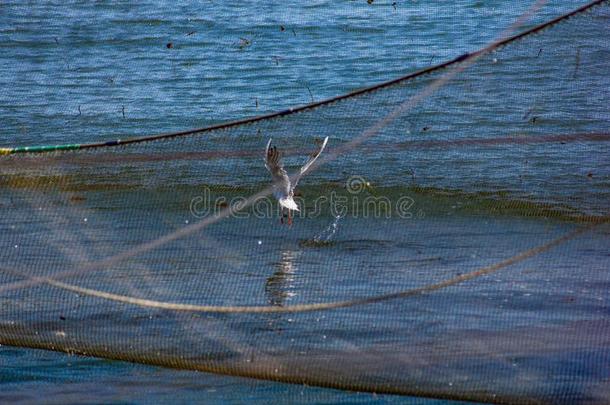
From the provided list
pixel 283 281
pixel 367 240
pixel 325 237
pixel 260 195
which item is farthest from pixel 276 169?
pixel 283 281

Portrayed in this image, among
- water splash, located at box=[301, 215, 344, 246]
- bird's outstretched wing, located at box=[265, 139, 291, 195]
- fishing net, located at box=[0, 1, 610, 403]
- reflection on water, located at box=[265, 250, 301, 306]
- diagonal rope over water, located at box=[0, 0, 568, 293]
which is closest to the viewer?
fishing net, located at box=[0, 1, 610, 403]

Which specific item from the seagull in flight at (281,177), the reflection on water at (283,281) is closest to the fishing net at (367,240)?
the reflection on water at (283,281)

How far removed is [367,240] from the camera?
27.0ft

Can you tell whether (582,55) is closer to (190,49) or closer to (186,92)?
(186,92)

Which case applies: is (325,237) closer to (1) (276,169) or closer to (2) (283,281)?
(1) (276,169)

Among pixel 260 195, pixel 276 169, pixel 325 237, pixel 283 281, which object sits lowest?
pixel 325 237

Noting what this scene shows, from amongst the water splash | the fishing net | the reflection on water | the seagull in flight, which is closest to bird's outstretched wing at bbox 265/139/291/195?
the seagull in flight

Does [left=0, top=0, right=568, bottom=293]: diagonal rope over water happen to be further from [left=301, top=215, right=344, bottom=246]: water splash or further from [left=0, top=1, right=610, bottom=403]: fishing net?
[left=301, top=215, right=344, bottom=246]: water splash

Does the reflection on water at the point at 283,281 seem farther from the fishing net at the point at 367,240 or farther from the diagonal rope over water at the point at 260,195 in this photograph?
the diagonal rope over water at the point at 260,195

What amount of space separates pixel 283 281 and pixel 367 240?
1217 millimetres

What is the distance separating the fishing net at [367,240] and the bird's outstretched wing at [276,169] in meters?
0.18

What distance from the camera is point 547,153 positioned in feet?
34.6

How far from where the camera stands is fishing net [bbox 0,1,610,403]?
5.78 metres

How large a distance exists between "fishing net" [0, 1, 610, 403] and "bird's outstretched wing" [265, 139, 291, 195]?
18 centimetres
